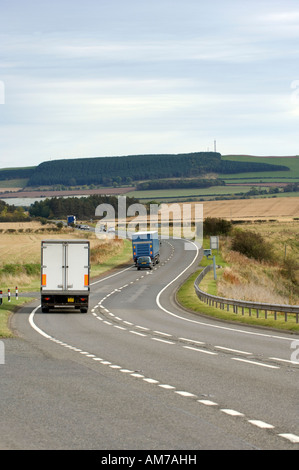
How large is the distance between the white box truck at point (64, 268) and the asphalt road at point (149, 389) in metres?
7.43

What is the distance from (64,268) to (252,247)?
48.2 meters

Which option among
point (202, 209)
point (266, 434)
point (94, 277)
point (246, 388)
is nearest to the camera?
point (266, 434)

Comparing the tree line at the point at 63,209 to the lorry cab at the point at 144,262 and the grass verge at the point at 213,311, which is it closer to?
the lorry cab at the point at 144,262

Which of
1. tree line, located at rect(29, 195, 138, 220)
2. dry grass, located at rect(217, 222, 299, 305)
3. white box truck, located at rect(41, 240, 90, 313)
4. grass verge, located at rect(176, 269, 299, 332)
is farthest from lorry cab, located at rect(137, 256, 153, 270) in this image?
tree line, located at rect(29, 195, 138, 220)

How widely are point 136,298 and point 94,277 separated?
19.0 meters

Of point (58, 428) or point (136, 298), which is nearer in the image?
point (58, 428)

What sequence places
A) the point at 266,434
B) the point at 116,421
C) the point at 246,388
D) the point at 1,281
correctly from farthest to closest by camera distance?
the point at 1,281 < the point at 246,388 < the point at 116,421 < the point at 266,434

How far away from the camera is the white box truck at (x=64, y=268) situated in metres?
33.5

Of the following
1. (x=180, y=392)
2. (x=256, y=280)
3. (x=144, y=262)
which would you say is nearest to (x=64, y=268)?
(x=180, y=392)

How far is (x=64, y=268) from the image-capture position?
3353 cm

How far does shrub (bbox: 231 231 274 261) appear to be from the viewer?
255 feet

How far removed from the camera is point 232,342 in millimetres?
20516

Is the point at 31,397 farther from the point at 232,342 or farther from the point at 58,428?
the point at 232,342
